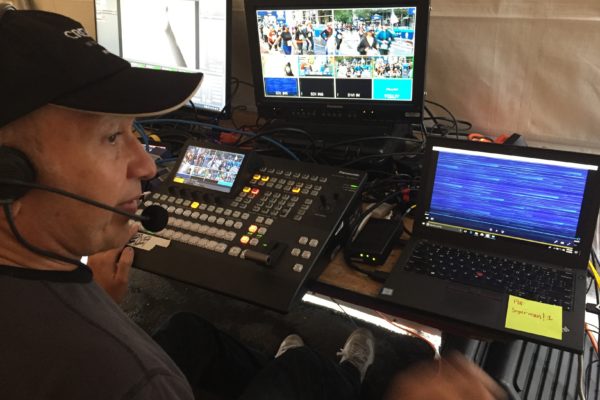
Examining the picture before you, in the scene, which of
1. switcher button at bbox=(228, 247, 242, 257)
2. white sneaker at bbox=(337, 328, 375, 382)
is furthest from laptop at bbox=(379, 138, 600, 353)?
white sneaker at bbox=(337, 328, 375, 382)

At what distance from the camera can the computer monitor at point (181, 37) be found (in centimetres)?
142

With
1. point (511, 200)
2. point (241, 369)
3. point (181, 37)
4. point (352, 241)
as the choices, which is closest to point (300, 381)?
point (241, 369)

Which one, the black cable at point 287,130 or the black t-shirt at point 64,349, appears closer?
the black t-shirt at point 64,349

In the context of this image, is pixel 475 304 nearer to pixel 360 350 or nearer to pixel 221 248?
pixel 221 248

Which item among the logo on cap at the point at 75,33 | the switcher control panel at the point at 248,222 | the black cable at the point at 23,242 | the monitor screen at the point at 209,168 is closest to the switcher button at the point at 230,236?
the switcher control panel at the point at 248,222

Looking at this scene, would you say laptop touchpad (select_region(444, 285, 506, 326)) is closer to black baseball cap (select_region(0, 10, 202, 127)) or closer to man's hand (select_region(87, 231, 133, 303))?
black baseball cap (select_region(0, 10, 202, 127))

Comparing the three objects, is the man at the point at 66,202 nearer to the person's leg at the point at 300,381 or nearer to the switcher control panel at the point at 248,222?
the switcher control panel at the point at 248,222

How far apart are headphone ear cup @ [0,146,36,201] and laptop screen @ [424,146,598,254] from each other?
0.71 metres

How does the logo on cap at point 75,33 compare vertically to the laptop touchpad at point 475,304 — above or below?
above

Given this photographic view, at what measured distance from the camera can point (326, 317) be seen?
190cm

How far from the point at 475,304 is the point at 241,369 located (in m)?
0.76

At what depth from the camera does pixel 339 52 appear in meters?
1.21

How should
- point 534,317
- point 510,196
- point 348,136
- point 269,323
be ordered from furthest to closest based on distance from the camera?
point 269,323, point 348,136, point 510,196, point 534,317

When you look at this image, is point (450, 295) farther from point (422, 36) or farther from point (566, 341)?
point (422, 36)
